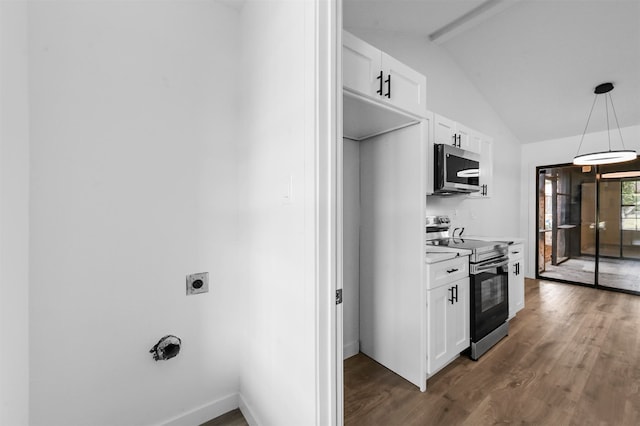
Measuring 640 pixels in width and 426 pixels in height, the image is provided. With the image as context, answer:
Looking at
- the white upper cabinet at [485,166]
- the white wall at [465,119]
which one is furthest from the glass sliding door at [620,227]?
the white upper cabinet at [485,166]

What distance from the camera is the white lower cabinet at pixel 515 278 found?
2910mm

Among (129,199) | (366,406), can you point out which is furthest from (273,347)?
(129,199)

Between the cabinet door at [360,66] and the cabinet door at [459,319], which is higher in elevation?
the cabinet door at [360,66]

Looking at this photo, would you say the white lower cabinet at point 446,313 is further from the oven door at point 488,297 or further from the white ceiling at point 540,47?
the white ceiling at point 540,47

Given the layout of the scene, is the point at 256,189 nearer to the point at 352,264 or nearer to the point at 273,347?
the point at 273,347

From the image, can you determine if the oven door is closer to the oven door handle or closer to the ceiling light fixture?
the oven door handle

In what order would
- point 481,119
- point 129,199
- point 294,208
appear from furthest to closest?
1. point 481,119
2. point 129,199
3. point 294,208

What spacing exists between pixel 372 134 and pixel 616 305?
4.04 m

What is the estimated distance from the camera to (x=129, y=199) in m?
1.36

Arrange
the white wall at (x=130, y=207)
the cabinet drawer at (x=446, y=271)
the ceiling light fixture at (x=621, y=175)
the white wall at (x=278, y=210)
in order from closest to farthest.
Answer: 1. the white wall at (x=278, y=210)
2. the white wall at (x=130, y=207)
3. the cabinet drawer at (x=446, y=271)
4. the ceiling light fixture at (x=621, y=175)

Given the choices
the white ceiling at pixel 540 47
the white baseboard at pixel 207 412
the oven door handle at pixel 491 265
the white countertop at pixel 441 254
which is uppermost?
the white ceiling at pixel 540 47

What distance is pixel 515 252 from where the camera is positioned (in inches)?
117

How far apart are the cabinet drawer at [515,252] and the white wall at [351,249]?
178 centimetres

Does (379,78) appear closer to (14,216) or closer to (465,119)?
(14,216)
